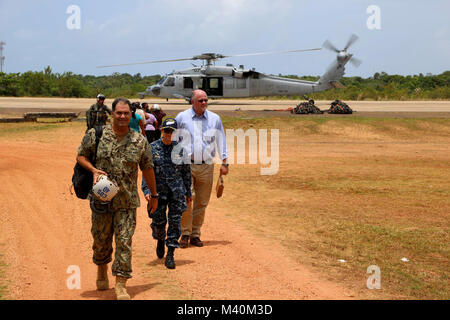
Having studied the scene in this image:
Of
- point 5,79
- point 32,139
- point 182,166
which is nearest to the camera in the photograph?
point 182,166

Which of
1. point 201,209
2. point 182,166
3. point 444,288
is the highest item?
point 182,166

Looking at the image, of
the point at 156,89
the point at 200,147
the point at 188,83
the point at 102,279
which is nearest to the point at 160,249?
the point at 102,279

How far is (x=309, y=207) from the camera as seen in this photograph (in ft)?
37.4

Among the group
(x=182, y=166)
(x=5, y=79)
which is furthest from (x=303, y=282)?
(x=5, y=79)

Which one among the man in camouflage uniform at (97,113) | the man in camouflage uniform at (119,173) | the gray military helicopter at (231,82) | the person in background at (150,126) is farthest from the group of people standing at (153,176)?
the gray military helicopter at (231,82)

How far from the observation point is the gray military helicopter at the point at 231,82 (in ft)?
123

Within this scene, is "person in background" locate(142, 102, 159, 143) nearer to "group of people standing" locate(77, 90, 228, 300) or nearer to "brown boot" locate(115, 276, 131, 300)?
"group of people standing" locate(77, 90, 228, 300)

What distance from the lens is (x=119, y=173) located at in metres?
5.95

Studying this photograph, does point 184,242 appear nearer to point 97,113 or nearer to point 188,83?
point 97,113

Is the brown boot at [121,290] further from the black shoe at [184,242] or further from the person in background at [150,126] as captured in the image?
the person in background at [150,126]

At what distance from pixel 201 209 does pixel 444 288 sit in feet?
11.6

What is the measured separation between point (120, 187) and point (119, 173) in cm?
15
